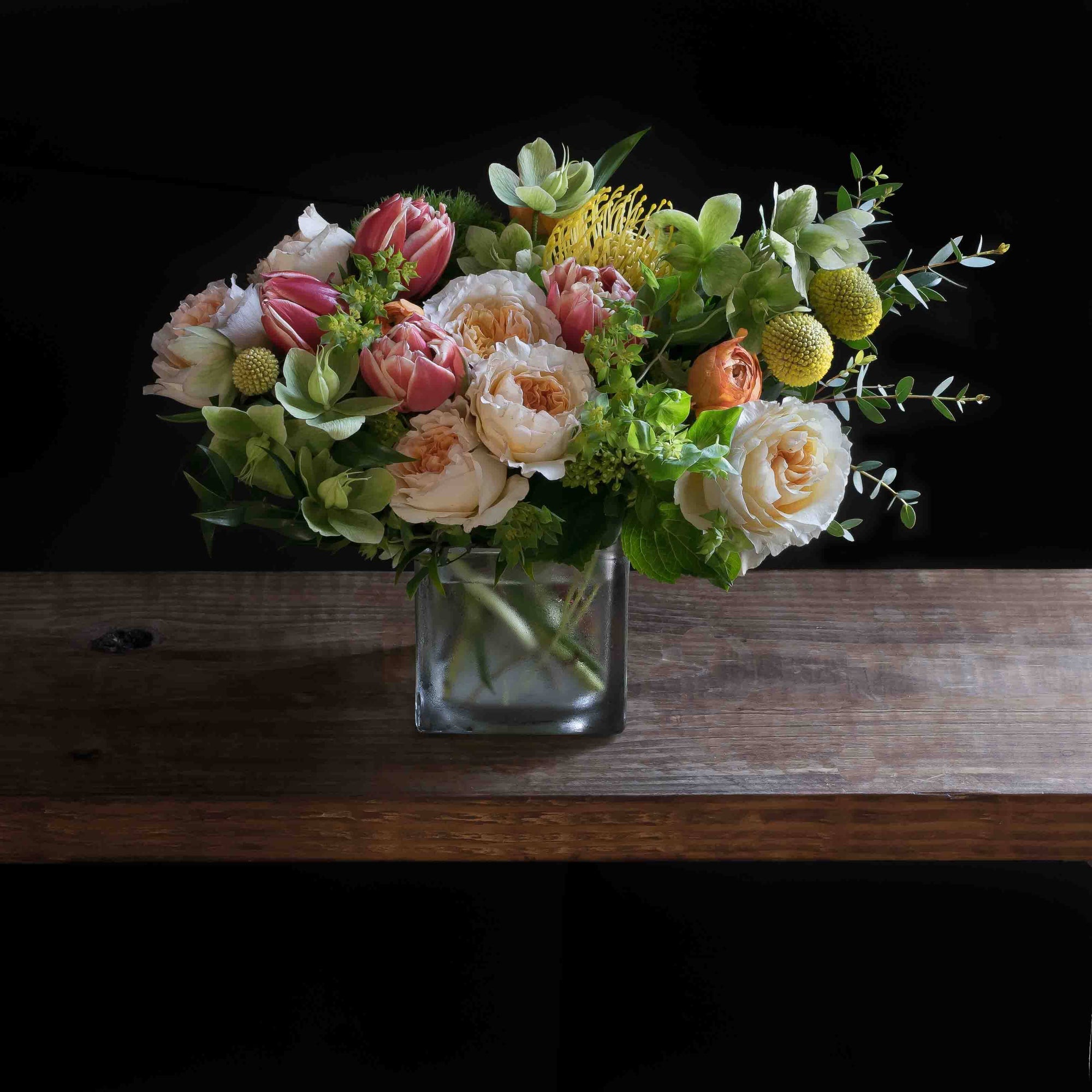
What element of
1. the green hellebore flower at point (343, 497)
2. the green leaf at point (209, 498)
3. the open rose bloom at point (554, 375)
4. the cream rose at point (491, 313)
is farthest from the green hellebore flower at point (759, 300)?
the green leaf at point (209, 498)

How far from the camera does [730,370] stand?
0.73 m

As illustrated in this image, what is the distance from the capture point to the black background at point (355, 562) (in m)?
1.18

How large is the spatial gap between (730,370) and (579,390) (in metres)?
0.09

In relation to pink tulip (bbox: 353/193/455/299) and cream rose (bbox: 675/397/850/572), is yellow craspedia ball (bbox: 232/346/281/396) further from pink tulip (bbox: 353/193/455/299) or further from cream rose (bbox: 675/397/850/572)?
cream rose (bbox: 675/397/850/572)

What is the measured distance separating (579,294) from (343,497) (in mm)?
172

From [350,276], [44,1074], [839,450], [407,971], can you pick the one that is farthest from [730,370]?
[44,1074]

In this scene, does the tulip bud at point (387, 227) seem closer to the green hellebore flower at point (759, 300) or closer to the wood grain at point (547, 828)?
the green hellebore flower at point (759, 300)

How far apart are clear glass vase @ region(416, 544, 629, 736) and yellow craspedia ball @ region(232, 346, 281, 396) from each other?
0.18 meters

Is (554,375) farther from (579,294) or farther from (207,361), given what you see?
(207,361)

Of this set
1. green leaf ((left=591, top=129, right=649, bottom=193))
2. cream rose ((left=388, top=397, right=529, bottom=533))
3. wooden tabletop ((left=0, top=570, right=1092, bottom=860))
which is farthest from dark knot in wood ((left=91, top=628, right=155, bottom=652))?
green leaf ((left=591, top=129, right=649, bottom=193))

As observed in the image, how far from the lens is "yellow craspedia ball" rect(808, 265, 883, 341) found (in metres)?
0.74

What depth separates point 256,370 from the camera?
0.73 m

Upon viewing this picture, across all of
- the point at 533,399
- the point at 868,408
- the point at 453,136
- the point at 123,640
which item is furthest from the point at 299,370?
the point at 453,136

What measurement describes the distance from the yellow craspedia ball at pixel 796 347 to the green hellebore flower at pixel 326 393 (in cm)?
21
